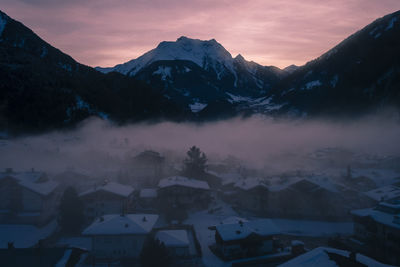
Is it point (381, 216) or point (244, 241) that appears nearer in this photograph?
point (244, 241)

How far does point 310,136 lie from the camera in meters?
84.3

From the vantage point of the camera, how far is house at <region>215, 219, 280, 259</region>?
1645 centimetres

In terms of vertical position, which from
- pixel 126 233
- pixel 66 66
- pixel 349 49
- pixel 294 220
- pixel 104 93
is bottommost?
pixel 294 220

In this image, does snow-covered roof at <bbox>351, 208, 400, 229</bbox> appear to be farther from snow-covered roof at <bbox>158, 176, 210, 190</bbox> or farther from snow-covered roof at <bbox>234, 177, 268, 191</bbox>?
snow-covered roof at <bbox>158, 176, 210, 190</bbox>

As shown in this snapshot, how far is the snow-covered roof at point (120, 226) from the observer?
1605 cm

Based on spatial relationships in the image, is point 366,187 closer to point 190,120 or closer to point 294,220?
point 294,220

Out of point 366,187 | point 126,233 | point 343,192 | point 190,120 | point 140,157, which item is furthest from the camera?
point 190,120

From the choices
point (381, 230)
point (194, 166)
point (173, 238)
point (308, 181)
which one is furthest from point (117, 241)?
point (194, 166)

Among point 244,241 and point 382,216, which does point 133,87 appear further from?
point 382,216

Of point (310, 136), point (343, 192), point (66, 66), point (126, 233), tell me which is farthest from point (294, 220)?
point (66, 66)

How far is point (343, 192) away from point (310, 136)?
60.4 meters

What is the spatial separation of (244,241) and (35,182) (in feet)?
53.0

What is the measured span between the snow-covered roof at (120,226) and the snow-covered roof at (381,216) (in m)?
12.5

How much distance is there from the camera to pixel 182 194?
82.9 feet
